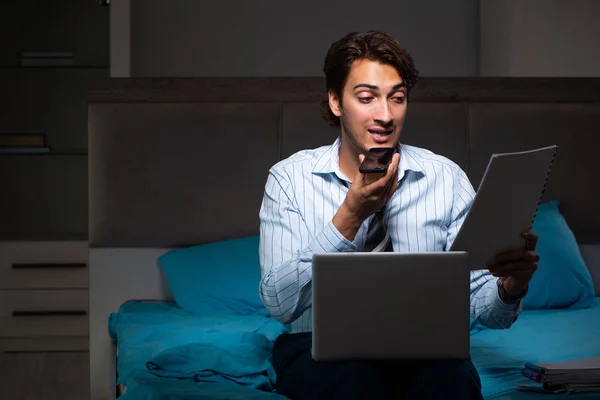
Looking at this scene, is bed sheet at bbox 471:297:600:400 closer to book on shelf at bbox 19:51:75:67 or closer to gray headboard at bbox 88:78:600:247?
gray headboard at bbox 88:78:600:247

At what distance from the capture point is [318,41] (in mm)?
3721

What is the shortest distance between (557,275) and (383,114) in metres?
1.12

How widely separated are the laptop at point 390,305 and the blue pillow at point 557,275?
128 centimetres

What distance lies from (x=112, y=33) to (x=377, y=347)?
237cm

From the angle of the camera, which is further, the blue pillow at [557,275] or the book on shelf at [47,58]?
the book on shelf at [47,58]

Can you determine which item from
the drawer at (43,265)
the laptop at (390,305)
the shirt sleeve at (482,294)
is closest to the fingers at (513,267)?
the shirt sleeve at (482,294)

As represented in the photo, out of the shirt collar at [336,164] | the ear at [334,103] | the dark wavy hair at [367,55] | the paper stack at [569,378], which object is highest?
the dark wavy hair at [367,55]

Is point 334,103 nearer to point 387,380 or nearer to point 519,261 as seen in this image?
point 519,261

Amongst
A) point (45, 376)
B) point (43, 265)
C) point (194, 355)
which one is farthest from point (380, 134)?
point (43, 265)

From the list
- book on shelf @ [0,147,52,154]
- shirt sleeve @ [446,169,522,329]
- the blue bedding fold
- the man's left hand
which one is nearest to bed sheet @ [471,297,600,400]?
the blue bedding fold

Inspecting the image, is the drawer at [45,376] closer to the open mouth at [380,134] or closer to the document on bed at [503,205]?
the open mouth at [380,134]

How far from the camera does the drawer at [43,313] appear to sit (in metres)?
3.65

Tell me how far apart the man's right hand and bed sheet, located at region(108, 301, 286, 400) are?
0.37 metres

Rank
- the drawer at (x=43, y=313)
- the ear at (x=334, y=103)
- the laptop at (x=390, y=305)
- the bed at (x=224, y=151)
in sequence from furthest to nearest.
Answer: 1. the drawer at (x=43, y=313)
2. the bed at (x=224, y=151)
3. the ear at (x=334, y=103)
4. the laptop at (x=390, y=305)
